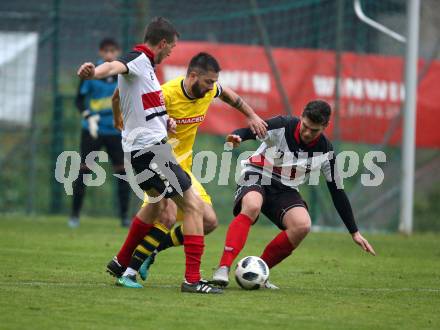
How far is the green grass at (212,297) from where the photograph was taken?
20.4ft

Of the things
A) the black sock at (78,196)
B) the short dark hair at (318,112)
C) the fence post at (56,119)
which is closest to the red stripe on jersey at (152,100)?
the short dark hair at (318,112)

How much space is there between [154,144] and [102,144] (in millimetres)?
6843

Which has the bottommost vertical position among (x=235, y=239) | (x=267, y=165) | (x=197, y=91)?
(x=235, y=239)

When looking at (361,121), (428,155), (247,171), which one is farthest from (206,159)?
(247,171)

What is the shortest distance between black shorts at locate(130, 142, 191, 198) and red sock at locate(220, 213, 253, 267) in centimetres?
63

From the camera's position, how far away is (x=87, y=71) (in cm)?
683

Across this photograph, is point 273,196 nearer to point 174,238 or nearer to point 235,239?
point 235,239

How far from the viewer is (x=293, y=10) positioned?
17.0m

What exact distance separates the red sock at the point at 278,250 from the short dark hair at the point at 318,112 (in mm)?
954

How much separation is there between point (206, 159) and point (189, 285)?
357 inches

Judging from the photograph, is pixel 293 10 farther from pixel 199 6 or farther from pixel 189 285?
pixel 189 285

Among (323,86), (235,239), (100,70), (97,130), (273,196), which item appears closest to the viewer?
(100,70)

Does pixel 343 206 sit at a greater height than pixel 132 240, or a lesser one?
greater

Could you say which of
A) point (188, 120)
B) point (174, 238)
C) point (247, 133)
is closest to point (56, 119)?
point (188, 120)
